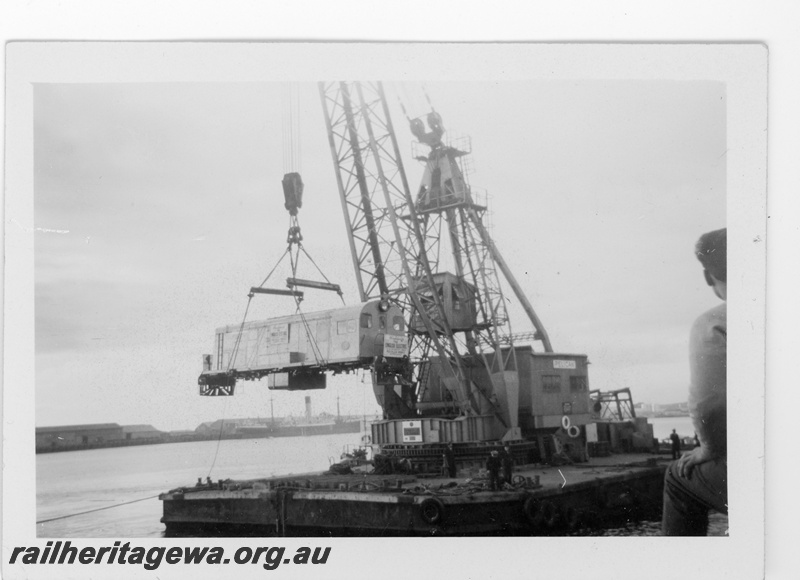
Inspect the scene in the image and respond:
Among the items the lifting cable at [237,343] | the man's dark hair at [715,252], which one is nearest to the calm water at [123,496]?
the lifting cable at [237,343]

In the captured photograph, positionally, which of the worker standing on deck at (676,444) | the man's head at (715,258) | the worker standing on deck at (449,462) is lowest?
the worker standing on deck at (449,462)

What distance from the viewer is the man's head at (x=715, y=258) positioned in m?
10.0

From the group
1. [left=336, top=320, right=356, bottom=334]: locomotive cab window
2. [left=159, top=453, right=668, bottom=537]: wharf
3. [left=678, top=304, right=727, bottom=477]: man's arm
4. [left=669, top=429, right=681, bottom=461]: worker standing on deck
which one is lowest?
[left=159, top=453, right=668, bottom=537]: wharf

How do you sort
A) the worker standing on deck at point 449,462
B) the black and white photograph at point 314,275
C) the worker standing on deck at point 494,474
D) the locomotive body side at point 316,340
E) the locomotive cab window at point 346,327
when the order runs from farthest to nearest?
the worker standing on deck at point 449,462
the locomotive cab window at point 346,327
the locomotive body side at point 316,340
the worker standing on deck at point 494,474
the black and white photograph at point 314,275

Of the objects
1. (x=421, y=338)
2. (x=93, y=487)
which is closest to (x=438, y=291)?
(x=421, y=338)

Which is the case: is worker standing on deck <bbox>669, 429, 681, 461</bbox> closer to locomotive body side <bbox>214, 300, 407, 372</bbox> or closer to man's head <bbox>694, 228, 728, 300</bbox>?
man's head <bbox>694, 228, 728, 300</bbox>

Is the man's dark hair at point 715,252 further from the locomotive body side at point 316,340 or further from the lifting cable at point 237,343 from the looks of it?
the lifting cable at point 237,343

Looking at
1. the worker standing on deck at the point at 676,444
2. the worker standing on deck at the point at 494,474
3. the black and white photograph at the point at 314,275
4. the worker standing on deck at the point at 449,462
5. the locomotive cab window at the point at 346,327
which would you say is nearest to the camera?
the black and white photograph at the point at 314,275

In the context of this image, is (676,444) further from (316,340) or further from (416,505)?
(316,340)

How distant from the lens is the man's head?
1004cm

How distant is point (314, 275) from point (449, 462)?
179 inches

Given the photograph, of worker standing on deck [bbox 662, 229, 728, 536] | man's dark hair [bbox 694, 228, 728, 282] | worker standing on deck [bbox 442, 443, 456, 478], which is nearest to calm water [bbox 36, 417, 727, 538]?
worker standing on deck [bbox 662, 229, 728, 536]

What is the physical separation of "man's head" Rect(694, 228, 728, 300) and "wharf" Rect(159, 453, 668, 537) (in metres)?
4.18

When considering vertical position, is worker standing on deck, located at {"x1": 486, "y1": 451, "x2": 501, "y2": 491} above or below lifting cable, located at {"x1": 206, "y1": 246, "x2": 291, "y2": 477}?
below
